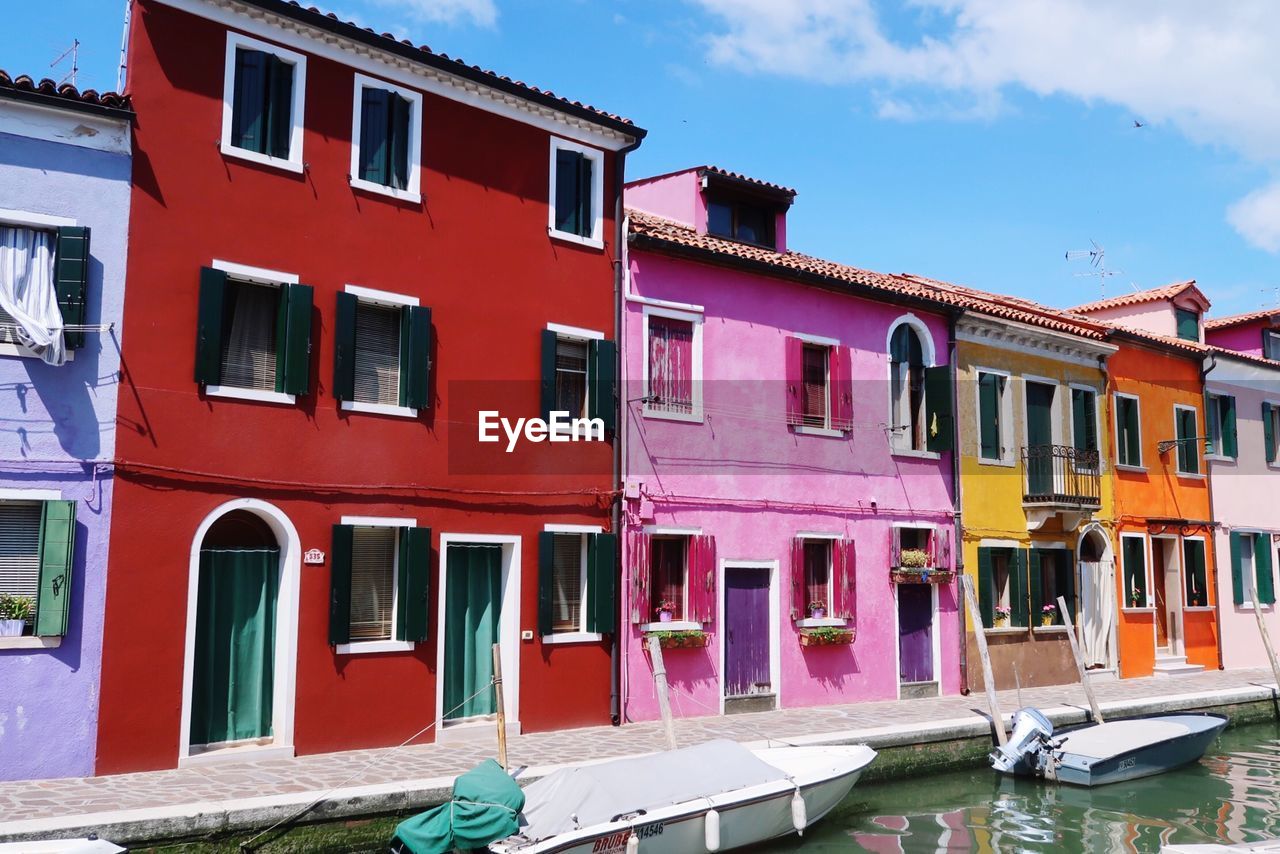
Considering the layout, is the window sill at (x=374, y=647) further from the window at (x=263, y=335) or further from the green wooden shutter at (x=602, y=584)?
the window at (x=263, y=335)

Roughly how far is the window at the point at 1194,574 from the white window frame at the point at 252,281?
19.7 meters

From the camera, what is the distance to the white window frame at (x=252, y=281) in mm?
12109

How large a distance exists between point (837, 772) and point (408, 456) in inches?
241

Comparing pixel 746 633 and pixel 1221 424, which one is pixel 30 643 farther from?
pixel 1221 424

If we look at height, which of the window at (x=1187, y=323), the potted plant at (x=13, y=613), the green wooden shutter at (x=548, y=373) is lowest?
the potted plant at (x=13, y=613)

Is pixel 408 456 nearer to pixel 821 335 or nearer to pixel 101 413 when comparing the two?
pixel 101 413

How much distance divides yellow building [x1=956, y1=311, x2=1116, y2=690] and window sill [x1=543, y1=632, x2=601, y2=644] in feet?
25.4

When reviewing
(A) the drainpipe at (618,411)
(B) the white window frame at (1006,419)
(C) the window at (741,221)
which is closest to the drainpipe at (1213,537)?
(B) the white window frame at (1006,419)

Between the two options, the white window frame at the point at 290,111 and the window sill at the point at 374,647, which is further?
the window sill at the point at 374,647

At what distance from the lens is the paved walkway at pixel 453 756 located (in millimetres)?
9609

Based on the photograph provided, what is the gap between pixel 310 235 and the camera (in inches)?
507

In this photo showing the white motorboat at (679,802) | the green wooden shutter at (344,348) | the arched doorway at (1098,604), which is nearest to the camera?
the white motorboat at (679,802)

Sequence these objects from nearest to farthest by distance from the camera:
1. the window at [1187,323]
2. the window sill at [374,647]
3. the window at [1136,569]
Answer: the window sill at [374,647]
the window at [1136,569]
the window at [1187,323]

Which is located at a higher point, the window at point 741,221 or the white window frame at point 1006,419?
the window at point 741,221
